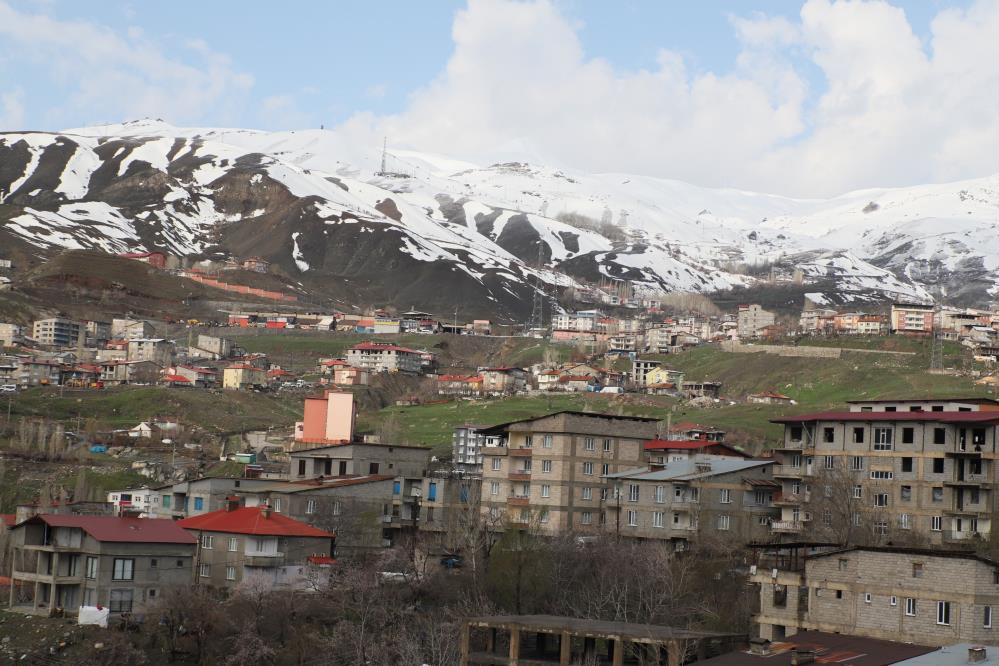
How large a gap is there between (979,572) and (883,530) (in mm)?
16186

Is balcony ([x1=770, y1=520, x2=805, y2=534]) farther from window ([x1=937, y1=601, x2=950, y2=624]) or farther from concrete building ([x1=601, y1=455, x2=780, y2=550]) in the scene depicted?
window ([x1=937, y1=601, x2=950, y2=624])

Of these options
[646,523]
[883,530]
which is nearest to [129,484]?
[646,523]

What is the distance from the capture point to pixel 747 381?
472 feet

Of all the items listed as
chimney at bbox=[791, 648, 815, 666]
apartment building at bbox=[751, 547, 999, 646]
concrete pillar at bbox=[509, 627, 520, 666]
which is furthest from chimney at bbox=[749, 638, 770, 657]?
concrete pillar at bbox=[509, 627, 520, 666]

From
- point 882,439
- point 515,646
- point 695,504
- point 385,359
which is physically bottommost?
point 515,646

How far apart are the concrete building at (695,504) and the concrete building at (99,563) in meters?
17.2

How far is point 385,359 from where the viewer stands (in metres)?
172

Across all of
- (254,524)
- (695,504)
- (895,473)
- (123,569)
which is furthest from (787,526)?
(123,569)

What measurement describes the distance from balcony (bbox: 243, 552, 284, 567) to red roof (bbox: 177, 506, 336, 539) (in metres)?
0.76

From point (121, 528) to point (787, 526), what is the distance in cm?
2428

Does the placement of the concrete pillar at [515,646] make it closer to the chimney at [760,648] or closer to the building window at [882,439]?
the chimney at [760,648]

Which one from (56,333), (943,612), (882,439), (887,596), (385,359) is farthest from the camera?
(56,333)

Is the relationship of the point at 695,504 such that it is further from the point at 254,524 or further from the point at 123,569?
the point at 123,569

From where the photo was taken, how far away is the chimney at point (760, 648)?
39406 millimetres
